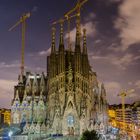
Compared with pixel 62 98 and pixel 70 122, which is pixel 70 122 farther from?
pixel 62 98

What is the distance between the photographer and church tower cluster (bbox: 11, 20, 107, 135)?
104 metres

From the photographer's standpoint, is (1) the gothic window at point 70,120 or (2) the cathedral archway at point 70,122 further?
(1) the gothic window at point 70,120

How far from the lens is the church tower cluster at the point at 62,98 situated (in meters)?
104

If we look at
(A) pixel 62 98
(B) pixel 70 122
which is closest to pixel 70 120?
(B) pixel 70 122

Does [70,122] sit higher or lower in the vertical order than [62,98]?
lower

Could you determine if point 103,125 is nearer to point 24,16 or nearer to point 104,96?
point 104,96

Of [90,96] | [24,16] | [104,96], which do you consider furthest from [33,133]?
[24,16]

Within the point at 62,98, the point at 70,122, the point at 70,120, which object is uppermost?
the point at 62,98

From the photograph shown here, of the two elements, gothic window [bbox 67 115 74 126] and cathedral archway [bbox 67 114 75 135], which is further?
gothic window [bbox 67 115 74 126]

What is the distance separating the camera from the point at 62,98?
106562 millimetres

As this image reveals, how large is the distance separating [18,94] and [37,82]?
7.23 meters

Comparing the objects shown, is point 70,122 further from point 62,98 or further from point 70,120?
point 62,98

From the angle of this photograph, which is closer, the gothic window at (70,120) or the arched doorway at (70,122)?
the arched doorway at (70,122)

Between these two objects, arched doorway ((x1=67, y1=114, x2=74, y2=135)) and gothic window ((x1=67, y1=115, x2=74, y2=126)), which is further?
gothic window ((x1=67, y1=115, x2=74, y2=126))
